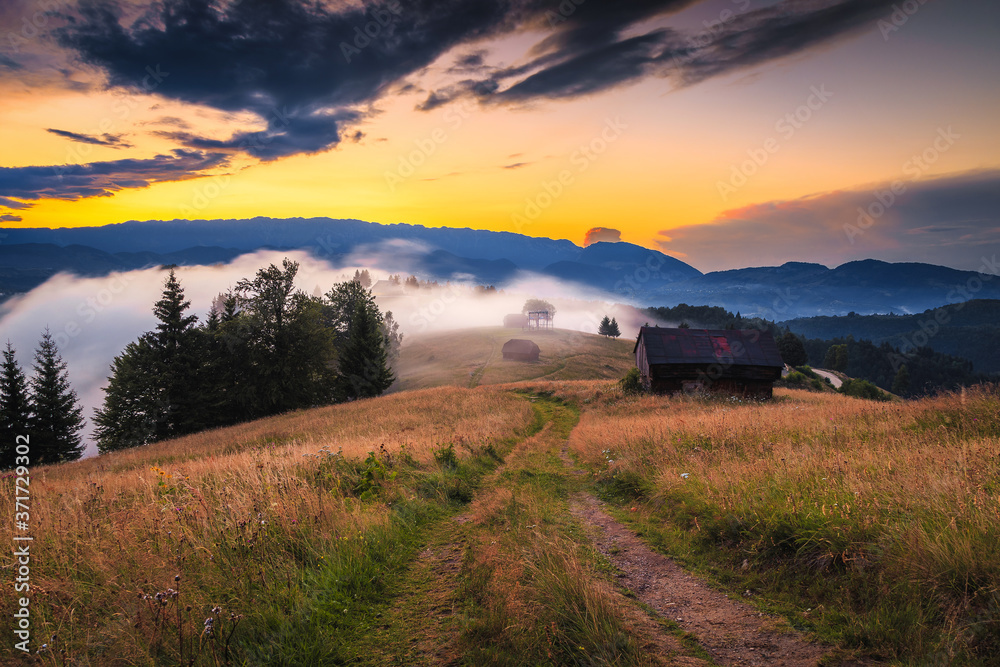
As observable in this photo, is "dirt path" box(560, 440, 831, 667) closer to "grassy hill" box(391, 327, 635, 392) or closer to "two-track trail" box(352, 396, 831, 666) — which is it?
"two-track trail" box(352, 396, 831, 666)

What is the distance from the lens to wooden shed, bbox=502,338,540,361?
74812 millimetres

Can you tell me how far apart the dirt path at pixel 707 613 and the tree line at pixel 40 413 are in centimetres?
4789

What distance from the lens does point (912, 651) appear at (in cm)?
364

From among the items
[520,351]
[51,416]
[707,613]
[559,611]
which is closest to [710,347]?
[707,613]

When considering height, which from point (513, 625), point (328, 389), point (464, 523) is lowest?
point (328, 389)

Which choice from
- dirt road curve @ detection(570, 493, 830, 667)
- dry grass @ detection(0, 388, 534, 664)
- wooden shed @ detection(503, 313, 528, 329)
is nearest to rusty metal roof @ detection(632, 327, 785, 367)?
dirt road curve @ detection(570, 493, 830, 667)

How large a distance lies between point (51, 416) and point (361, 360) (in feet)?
85.5

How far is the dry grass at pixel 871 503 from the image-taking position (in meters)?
3.94

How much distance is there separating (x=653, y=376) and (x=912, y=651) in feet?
111

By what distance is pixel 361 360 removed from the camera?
43.1m

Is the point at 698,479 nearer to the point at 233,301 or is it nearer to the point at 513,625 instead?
the point at 513,625

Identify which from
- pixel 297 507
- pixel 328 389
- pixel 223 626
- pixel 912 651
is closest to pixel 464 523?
pixel 297 507

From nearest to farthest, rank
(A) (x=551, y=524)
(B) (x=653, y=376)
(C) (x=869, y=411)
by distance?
(A) (x=551, y=524) → (C) (x=869, y=411) → (B) (x=653, y=376)

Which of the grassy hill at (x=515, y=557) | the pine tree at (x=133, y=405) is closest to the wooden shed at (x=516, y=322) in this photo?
the pine tree at (x=133, y=405)
